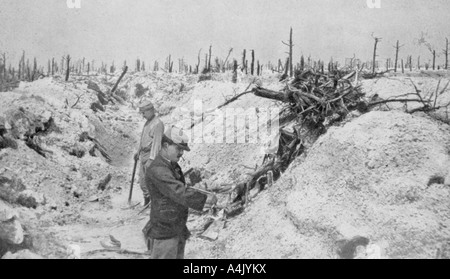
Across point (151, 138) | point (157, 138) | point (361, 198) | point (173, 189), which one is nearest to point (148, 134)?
point (151, 138)

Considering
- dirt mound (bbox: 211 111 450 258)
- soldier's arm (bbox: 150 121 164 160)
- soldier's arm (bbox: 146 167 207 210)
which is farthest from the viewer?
soldier's arm (bbox: 150 121 164 160)

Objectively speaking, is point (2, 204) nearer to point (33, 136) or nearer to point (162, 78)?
point (33, 136)

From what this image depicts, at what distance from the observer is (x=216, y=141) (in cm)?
848

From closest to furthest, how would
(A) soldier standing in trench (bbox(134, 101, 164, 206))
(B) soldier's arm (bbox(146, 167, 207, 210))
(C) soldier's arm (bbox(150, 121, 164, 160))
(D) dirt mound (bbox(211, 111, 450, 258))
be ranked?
(B) soldier's arm (bbox(146, 167, 207, 210))
(D) dirt mound (bbox(211, 111, 450, 258))
(C) soldier's arm (bbox(150, 121, 164, 160))
(A) soldier standing in trench (bbox(134, 101, 164, 206))

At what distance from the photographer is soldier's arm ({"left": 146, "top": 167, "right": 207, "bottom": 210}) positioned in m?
3.09

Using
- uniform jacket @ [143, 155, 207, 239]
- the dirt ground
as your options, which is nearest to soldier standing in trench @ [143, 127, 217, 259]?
uniform jacket @ [143, 155, 207, 239]

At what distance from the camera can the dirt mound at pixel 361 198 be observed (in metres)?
3.53

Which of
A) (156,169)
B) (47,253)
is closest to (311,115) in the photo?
(156,169)

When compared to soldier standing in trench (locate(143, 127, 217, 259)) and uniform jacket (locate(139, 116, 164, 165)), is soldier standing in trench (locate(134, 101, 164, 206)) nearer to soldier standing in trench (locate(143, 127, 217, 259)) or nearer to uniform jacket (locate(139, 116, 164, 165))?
uniform jacket (locate(139, 116, 164, 165))

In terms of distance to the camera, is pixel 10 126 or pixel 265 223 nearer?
pixel 265 223

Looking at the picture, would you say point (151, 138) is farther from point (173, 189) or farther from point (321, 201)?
point (321, 201)

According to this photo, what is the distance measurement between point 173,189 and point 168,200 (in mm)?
229

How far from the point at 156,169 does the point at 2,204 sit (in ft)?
10.8

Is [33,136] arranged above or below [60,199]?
above
